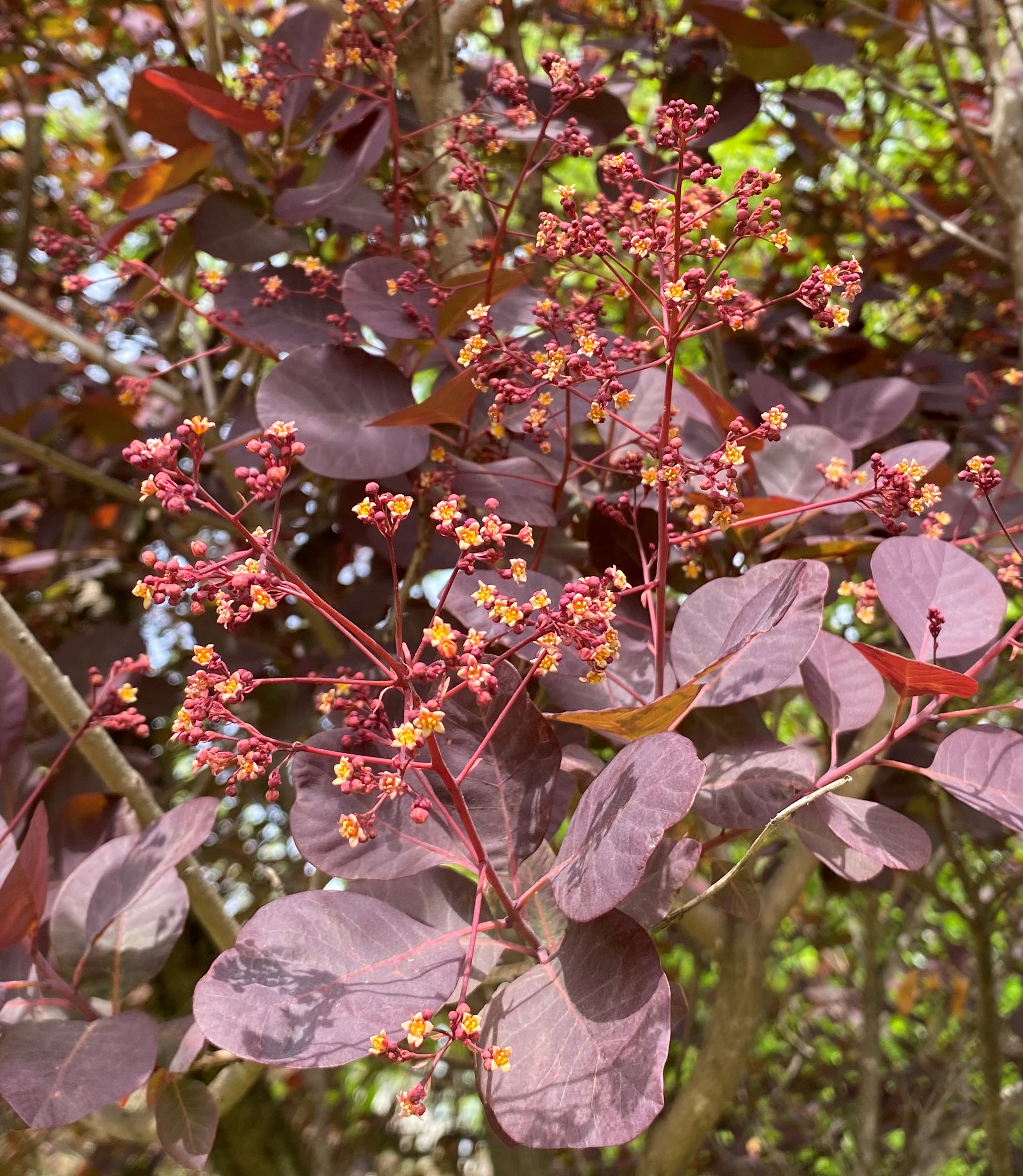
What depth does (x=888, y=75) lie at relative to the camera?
271cm

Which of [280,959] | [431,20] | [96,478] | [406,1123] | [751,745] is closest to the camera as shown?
[280,959]

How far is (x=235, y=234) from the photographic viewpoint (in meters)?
1.50

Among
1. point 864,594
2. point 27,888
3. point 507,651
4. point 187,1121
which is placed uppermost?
point 507,651

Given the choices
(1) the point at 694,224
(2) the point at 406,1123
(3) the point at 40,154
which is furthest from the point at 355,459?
(2) the point at 406,1123

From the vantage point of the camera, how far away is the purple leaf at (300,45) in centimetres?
160

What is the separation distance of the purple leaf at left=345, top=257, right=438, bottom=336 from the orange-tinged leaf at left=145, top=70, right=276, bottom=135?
0.40 m

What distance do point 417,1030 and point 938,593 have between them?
676 millimetres

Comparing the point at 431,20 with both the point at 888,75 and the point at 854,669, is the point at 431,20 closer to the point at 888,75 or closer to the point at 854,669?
the point at 854,669

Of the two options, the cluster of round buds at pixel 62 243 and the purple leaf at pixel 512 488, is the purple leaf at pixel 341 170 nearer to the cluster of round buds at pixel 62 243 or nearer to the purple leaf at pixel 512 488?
the cluster of round buds at pixel 62 243

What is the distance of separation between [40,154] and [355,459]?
2.25 metres

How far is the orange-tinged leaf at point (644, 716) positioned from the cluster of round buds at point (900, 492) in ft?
0.89

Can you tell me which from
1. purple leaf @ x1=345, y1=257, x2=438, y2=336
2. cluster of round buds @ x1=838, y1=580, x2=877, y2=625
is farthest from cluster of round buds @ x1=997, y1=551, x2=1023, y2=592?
purple leaf @ x1=345, y1=257, x2=438, y2=336

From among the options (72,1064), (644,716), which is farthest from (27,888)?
(644,716)

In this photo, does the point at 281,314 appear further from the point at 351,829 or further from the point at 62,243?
the point at 351,829
